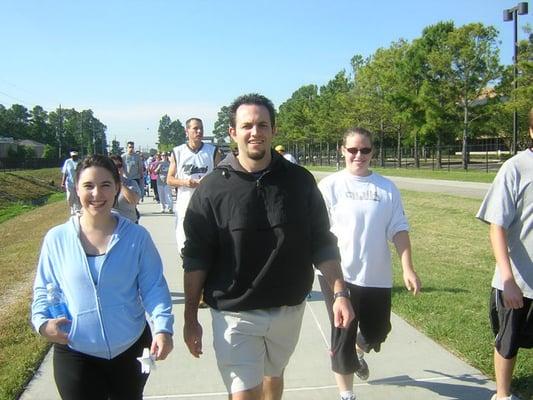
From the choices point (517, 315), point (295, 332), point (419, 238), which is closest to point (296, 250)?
point (295, 332)

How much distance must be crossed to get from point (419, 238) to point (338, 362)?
25.9ft

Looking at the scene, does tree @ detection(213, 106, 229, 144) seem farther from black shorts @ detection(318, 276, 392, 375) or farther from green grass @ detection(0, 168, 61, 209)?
green grass @ detection(0, 168, 61, 209)

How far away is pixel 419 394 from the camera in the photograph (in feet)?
13.1

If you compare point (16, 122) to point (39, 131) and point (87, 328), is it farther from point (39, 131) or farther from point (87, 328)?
point (87, 328)

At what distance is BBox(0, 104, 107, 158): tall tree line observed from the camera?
113 metres

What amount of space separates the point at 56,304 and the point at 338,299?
138 cm

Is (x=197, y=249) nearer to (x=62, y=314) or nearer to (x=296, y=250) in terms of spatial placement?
(x=296, y=250)

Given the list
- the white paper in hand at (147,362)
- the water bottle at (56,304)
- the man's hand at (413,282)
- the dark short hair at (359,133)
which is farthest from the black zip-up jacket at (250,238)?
the dark short hair at (359,133)

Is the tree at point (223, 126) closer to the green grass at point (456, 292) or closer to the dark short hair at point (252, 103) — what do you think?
the dark short hair at point (252, 103)

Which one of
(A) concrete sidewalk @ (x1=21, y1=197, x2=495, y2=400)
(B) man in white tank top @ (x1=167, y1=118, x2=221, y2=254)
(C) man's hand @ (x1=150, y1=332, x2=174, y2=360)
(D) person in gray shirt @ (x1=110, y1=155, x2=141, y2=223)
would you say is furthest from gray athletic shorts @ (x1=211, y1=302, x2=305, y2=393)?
(B) man in white tank top @ (x1=167, y1=118, x2=221, y2=254)

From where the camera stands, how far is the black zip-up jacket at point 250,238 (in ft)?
8.97

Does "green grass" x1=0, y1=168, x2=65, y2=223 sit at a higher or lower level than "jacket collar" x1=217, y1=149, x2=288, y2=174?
lower

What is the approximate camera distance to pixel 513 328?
347 centimetres

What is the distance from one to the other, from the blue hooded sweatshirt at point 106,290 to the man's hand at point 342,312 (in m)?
0.84
